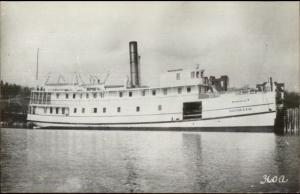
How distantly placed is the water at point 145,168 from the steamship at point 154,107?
4.06 meters

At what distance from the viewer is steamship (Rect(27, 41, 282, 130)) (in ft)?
43.2

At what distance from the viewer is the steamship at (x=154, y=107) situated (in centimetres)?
1317

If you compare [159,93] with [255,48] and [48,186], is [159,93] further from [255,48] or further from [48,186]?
[48,186]

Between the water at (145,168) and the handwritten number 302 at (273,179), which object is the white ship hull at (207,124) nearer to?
the water at (145,168)

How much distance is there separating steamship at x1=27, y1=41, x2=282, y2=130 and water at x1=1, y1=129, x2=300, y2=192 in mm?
4057

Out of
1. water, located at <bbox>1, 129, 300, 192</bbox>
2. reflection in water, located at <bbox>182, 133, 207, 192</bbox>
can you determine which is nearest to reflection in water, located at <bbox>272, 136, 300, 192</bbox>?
water, located at <bbox>1, 129, 300, 192</bbox>

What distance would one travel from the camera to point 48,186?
5504mm

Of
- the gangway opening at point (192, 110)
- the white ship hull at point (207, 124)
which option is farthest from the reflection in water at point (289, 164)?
the gangway opening at point (192, 110)

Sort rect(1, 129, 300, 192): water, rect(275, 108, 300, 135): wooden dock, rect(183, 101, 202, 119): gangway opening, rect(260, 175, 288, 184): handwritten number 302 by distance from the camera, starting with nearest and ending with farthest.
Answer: rect(1, 129, 300, 192): water → rect(260, 175, 288, 184): handwritten number 302 → rect(275, 108, 300, 135): wooden dock → rect(183, 101, 202, 119): gangway opening

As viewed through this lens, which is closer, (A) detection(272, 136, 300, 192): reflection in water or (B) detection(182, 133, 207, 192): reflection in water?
(B) detection(182, 133, 207, 192): reflection in water

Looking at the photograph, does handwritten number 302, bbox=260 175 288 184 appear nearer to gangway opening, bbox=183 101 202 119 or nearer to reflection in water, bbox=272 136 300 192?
reflection in water, bbox=272 136 300 192

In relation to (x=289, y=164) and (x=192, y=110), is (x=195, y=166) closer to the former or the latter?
(x=289, y=164)

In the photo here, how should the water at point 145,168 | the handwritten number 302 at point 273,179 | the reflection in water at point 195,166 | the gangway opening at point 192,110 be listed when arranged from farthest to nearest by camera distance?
1. the gangway opening at point 192,110
2. the handwritten number 302 at point 273,179
3. the reflection in water at point 195,166
4. the water at point 145,168

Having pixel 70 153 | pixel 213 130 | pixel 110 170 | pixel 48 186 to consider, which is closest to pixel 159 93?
pixel 213 130
